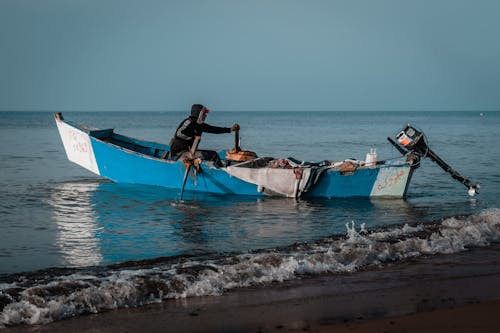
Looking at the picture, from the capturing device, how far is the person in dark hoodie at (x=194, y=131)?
39.8ft

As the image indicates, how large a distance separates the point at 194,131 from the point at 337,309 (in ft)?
24.3

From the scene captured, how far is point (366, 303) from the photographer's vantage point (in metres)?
5.58

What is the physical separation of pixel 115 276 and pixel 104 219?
13.3 ft

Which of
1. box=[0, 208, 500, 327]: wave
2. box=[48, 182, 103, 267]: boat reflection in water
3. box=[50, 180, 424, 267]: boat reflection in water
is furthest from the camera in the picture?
box=[50, 180, 424, 267]: boat reflection in water

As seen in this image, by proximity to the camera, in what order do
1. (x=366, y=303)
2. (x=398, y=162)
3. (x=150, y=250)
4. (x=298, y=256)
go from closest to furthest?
(x=366, y=303) → (x=298, y=256) → (x=150, y=250) → (x=398, y=162)

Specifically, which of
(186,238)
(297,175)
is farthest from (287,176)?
(186,238)

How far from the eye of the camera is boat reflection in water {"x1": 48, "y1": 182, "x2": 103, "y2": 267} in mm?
7723

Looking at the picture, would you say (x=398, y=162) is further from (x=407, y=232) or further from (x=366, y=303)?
(x=366, y=303)

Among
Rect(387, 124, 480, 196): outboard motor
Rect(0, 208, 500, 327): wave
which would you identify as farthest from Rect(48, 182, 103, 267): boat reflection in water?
Rect(387, 124, 480, 196): outboard motor

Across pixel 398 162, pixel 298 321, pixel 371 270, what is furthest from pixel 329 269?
pixel 398 162

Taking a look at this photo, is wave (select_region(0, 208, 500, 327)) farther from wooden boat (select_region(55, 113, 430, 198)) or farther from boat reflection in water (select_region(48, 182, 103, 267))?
wooden boat (select_region(55, 113, 430, 198))

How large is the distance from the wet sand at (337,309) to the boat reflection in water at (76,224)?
2.21 meters

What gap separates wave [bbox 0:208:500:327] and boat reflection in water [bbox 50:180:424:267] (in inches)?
23.6

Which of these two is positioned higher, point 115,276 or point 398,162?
point 398,162
